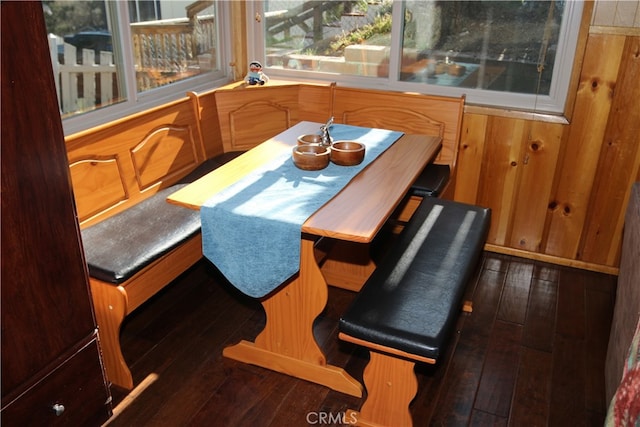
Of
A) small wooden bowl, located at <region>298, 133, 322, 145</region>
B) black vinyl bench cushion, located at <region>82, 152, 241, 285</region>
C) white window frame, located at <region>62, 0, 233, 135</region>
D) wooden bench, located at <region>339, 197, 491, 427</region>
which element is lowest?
wooden bench, located at <region>339, 197, 491, 427</region>

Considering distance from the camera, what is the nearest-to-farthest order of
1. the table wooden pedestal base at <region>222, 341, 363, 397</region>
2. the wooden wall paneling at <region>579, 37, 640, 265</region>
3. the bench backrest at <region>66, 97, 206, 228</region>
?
the table wooden pedestal base at <region>222, 341, 363, 397</region> < the bench backrest at <region>66, 97, 206, 228</region> < the wooden wall paneling at <region>579, 37, 640, 265</region>

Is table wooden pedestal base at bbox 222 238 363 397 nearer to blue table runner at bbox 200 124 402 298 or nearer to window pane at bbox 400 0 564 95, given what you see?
blue table runner at bbox 200 124 402 298

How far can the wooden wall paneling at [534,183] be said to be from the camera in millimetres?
3168

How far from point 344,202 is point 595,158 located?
1717mm

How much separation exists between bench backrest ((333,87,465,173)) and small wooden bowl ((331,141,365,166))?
0.96 metres

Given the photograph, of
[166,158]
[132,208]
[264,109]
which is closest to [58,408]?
[132,208]

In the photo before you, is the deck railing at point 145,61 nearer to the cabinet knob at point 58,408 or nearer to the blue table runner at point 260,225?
the blue table runner at point 260,225

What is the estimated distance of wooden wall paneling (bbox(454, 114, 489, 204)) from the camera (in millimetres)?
3293

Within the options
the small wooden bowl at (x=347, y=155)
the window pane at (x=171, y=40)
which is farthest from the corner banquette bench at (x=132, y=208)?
the small wooden bowl at (x=347, y=155)

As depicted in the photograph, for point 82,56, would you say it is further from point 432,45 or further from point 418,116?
point 432,45

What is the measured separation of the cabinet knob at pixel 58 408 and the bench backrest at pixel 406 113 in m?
2.46

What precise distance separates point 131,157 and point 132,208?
0.27 meters

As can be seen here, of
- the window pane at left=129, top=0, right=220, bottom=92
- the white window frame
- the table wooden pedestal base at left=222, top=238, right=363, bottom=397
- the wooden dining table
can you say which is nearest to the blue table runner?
the wooden dining table

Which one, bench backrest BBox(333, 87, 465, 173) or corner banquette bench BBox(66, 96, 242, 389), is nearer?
corner banquette bench BBox(66, 96, 242, 389)
